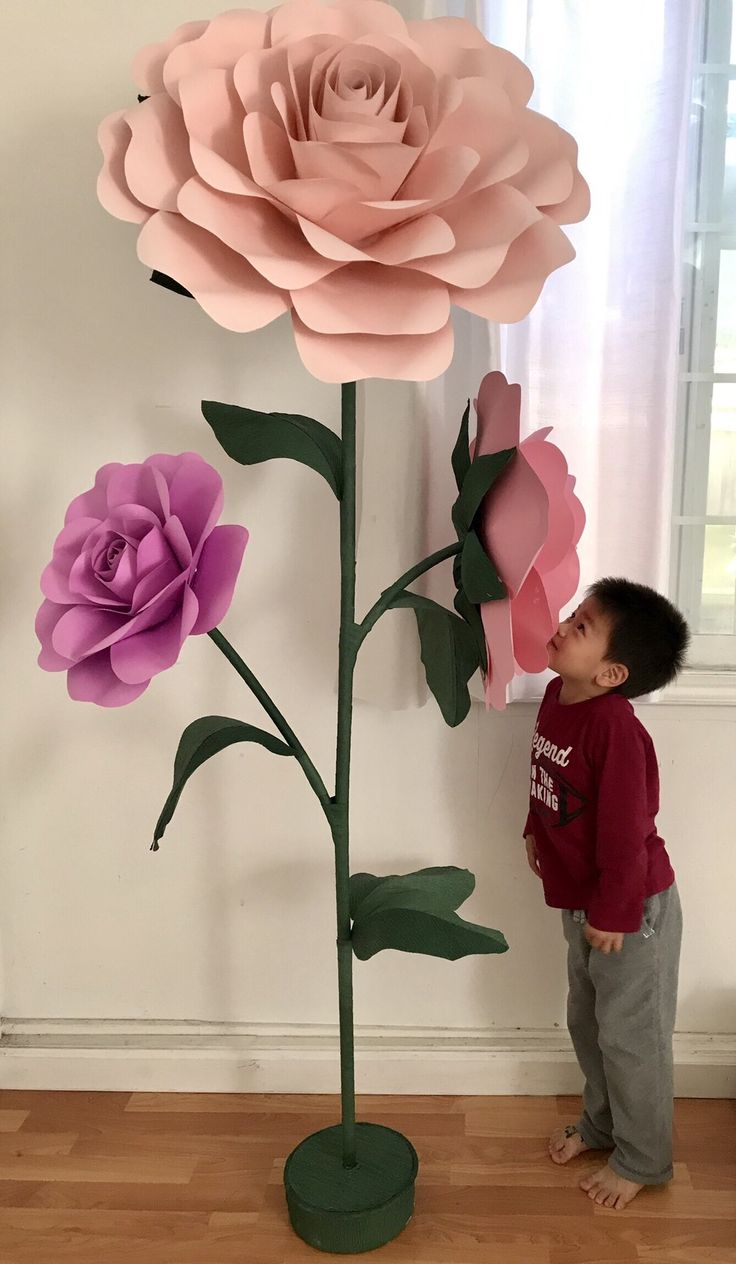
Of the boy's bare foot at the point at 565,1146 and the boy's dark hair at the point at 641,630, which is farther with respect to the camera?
the boy's bare foot at the point at 565,1146

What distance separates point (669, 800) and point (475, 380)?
0.68 m

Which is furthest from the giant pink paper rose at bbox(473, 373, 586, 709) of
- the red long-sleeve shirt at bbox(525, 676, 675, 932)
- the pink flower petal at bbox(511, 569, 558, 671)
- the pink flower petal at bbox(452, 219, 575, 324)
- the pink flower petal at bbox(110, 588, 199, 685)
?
the pink flower petal at bbox(110, 588, 199, 685)

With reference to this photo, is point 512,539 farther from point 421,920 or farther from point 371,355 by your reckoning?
point 421,920

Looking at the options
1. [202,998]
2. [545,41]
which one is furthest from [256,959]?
[545,41]

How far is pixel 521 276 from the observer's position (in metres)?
1.07

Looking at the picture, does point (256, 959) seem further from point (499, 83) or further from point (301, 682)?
point (499, 83)

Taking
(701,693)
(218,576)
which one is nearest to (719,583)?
(701,693)

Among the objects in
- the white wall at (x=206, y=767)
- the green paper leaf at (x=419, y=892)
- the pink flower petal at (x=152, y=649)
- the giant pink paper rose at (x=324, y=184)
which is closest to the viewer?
the giant pink paper rose at (x=324, y=184)

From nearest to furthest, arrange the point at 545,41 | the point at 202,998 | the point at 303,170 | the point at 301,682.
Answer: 1. the point at 303,170
2. the point at 545,41
3. the point at 301,682
4. the point at 202,998

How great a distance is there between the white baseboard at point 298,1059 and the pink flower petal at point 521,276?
3.75 feet

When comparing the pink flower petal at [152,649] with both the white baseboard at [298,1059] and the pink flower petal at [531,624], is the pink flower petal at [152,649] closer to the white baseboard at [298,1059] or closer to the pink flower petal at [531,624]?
the pink flower petal at [531,624]

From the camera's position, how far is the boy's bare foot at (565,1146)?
5.16 ft

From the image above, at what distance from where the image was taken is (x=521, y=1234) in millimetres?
1441

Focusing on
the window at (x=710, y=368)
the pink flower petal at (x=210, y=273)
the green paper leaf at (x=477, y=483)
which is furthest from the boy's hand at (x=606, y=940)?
the pink flower petal at (x=210, y=273)
